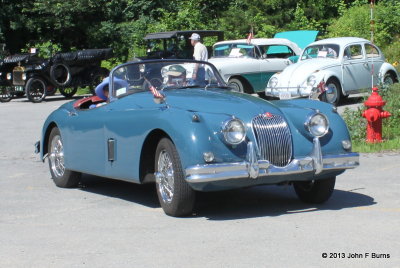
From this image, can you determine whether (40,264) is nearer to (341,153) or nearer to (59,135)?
(341,153)

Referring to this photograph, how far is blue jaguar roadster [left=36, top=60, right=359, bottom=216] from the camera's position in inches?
274

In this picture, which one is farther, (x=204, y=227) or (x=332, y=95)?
(x=332, y=95)

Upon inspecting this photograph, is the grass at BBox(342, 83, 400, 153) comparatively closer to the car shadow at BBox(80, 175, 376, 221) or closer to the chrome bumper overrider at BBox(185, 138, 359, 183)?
the car shadow at BBox(80, 175, 376, 221)

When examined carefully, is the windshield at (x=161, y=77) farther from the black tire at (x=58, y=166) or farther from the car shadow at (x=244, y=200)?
the black tire at (x=58, y=166)

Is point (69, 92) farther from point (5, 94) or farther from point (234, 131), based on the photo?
point (234, 131)

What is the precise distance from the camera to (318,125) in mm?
7512

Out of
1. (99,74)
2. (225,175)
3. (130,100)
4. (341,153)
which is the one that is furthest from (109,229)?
(99,74)

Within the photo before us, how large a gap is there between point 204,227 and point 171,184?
2.08 feet

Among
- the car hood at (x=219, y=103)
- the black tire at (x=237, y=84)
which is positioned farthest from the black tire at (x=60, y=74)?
the car hood at (x=219, y=103)

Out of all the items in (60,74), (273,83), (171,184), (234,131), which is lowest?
(60,74)

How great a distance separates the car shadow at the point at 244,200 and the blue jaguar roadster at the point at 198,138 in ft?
0.81

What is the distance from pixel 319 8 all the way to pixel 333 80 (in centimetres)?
1681

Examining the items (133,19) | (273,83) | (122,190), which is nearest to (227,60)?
(273,83)

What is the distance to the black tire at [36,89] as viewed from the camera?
79.3ft
